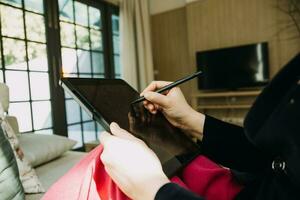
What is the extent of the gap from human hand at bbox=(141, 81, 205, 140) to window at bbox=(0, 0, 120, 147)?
1120 mm

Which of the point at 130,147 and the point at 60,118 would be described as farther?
the point at 60,118

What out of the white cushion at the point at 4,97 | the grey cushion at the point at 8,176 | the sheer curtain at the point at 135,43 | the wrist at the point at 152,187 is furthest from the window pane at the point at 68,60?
the wrist at the point at 152,187

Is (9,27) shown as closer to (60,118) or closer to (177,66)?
(60,118)

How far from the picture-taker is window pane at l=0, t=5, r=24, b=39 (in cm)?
195

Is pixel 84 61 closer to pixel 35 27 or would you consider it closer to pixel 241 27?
pixel 35 27

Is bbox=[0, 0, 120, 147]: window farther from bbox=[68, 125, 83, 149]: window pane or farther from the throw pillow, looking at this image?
the throw pillow

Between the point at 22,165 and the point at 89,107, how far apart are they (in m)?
0.56

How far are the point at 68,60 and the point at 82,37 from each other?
333 mm

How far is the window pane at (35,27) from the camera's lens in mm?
2141

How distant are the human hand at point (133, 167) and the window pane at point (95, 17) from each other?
8.58ft

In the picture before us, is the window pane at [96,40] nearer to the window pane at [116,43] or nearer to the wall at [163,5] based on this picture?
the window pane at [116,43]

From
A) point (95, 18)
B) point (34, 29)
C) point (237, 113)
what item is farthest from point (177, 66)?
point (34, 29)

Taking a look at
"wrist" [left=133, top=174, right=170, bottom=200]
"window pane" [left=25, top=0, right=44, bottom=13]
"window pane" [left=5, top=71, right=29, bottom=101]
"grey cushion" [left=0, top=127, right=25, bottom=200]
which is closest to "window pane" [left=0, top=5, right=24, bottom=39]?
"window pane" [left=25, top=0, right=44, bottom=13]

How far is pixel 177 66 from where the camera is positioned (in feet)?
11.3
